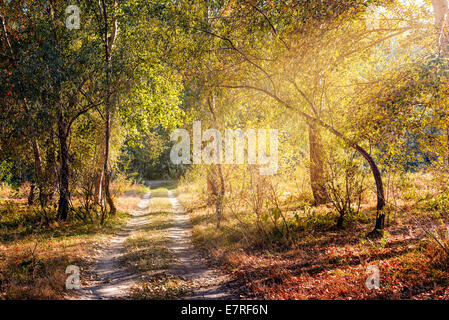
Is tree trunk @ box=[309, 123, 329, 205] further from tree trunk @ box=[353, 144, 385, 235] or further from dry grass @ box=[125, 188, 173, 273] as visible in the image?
dry grass @ box=[125, 188, 173, 273]

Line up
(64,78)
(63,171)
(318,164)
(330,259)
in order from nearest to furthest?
(330,259)
(318,164)
(64,78)
(63,171)

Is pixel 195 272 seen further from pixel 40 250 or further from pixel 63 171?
pixel 63 171

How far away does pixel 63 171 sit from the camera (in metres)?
14.1

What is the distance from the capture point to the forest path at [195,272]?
21.9 feet

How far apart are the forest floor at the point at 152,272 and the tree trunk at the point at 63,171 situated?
12.8 feet

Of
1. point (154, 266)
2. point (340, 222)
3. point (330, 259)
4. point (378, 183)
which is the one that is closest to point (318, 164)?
point (378, 183)

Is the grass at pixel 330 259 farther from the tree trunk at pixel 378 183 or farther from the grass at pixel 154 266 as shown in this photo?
the grass at pixel 154 266

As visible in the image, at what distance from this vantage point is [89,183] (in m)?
15.2

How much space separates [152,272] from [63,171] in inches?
352

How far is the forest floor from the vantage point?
22.0 feet

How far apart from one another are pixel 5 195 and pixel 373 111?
2646 centimetres
